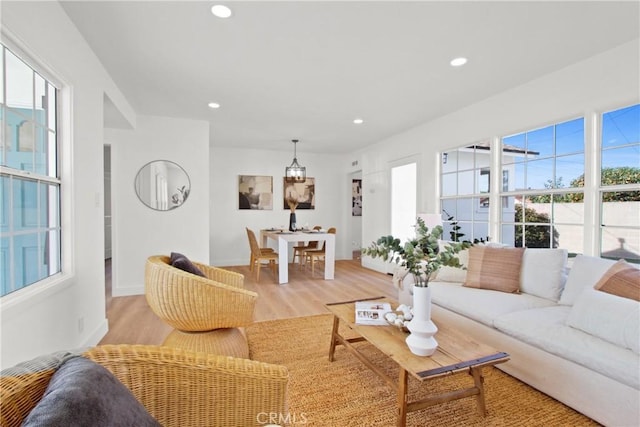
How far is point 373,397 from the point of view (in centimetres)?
185

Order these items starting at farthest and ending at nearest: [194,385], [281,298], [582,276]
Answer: [281,298], [582,276], [194,385]

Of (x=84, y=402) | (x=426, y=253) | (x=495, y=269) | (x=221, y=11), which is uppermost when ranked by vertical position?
(x=221, y=11)

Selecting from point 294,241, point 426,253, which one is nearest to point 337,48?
point 426,253

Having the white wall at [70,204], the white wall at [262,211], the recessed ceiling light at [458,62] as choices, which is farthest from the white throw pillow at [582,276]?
the white wall at [262,211]

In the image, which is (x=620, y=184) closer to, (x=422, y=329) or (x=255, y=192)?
Answer: (x=422, y=329)

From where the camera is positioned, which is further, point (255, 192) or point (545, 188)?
point (255, 192)

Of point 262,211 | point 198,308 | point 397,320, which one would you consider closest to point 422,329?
point 397,320

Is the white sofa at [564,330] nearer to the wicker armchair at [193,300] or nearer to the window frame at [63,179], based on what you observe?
the wicker armchair at [193,300]

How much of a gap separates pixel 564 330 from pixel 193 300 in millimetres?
2347

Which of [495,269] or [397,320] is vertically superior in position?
[495,269]

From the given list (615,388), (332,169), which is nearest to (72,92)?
(615,388)

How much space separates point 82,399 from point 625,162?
3.68m

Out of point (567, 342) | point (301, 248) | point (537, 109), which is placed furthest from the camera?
point (301, 248)

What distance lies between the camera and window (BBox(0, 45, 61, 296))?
59.1 inches
